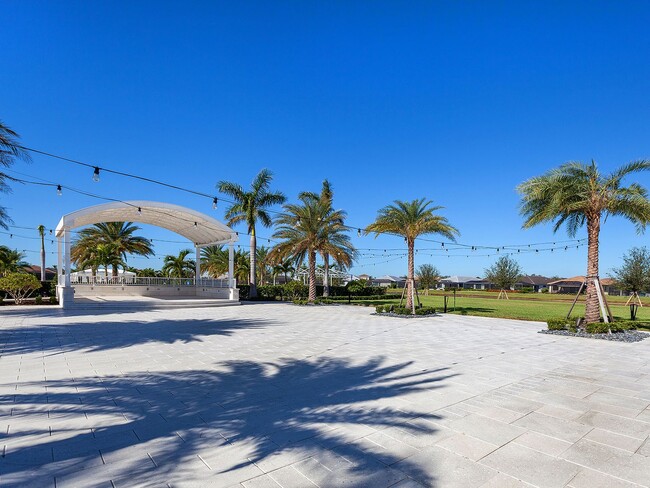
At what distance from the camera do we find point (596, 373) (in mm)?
6742

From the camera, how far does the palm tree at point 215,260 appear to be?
40.9m

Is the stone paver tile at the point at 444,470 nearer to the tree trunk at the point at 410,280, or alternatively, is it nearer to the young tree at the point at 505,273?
the tree trunk at the point at 410,280

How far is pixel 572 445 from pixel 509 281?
149ft

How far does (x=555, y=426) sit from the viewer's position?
13.8 ft

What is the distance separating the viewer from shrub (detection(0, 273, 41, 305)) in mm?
19406

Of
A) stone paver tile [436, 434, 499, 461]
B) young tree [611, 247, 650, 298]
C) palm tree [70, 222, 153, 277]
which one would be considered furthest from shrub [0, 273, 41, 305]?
young tree [611, 247, 650, 298]

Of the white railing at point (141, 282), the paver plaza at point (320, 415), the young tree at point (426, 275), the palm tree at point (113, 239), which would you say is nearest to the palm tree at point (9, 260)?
the palm tree at point (113, 239)

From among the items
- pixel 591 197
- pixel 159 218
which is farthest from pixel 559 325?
pixel 159 218

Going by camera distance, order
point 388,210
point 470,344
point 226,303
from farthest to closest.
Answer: point 226,303 → point 388,210 → point 470,344

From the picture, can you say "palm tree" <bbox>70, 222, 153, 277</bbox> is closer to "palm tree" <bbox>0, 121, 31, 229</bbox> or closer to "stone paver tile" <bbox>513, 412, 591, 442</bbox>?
"palm tree" <bbox>0, 121, 31, 229</bbox>

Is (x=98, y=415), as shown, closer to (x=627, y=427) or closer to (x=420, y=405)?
(x=420, y=405)

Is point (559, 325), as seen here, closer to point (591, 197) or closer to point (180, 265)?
point (591, 197)

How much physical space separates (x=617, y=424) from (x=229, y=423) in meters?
4.58

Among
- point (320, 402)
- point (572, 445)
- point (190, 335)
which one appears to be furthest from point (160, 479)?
point (190, 335)
